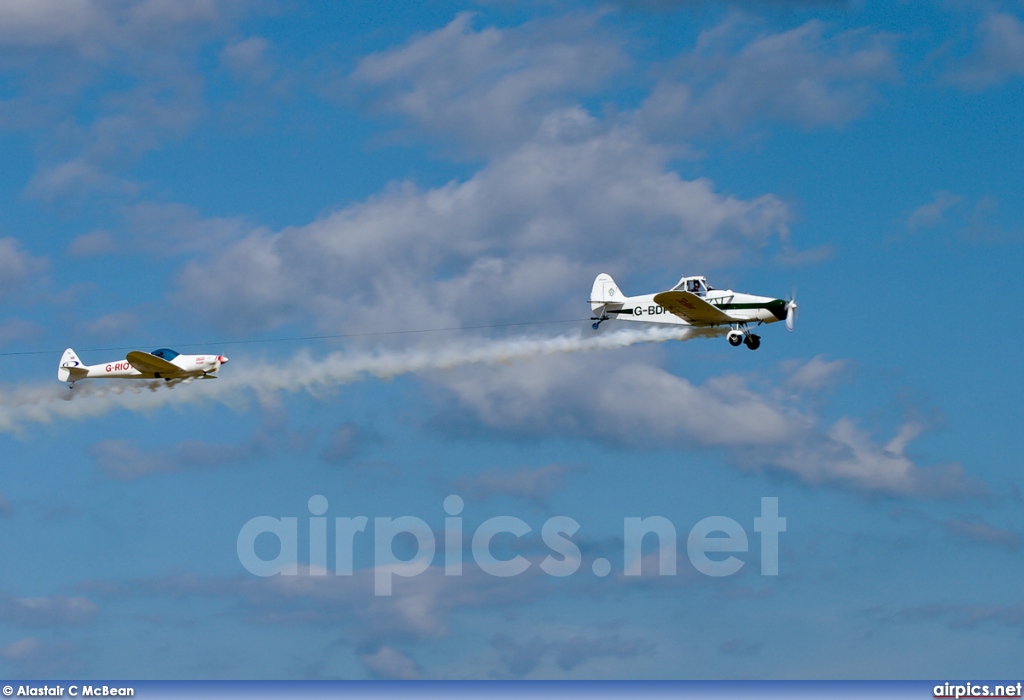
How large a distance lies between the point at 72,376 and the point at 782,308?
3204 cm

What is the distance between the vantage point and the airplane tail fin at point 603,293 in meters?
66.8

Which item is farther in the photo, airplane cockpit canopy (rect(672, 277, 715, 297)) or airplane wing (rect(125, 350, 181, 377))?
airplane wing (rect(125, 350, 181, 377))

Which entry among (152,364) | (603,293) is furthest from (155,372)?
(603,293)

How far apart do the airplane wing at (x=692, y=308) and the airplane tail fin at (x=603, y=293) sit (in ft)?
11.9

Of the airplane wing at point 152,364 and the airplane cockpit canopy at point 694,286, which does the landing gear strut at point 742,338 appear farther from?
the airplane wing at point 152,364

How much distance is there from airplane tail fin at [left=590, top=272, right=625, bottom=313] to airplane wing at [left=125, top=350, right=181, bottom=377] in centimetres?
1779

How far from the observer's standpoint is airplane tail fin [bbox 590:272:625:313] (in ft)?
219

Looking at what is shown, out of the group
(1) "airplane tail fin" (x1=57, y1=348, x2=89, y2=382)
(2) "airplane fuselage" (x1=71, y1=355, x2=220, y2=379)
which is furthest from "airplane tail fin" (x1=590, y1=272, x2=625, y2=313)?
(1) "airplane tail fin" (x1=57, y1=348, x2=89, y2=382)

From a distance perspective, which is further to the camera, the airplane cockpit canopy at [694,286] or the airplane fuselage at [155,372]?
the airplane fuselage at [155,372]

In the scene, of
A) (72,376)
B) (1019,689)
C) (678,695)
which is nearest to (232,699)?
(72,376)

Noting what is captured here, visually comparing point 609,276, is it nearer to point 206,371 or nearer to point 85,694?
point 206,371

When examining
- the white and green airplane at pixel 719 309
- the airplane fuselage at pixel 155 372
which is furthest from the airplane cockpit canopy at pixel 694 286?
the airplane fuselage at pixel 155 372

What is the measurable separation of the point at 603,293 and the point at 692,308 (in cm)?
560

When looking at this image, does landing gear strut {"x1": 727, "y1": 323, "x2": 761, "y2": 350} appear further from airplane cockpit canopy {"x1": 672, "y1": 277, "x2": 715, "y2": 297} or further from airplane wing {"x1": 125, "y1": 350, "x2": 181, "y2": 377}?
airplane wing {"x1": 125, "y1": 350, "x2": 181, "y2": 377}
